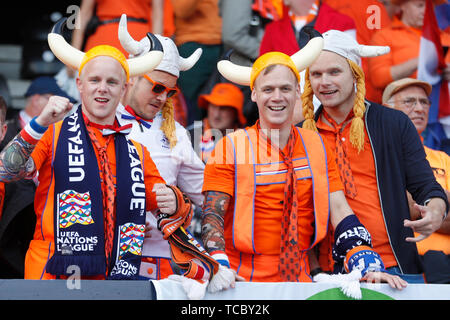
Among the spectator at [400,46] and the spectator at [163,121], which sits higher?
the spectator at [400,46]

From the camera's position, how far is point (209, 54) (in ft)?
20.9

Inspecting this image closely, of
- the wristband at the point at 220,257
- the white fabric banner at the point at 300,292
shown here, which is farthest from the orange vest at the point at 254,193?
the white fabric banner at the point at 300,292

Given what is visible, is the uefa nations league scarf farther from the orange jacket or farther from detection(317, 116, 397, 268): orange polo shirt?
the orange jacket

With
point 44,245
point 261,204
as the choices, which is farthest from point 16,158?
point 261,204

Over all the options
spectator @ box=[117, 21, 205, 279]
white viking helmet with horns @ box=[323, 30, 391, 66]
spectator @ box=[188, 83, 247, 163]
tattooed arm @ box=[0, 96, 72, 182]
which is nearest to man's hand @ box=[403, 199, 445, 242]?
white viking helmet with horns @ box=[323, 30, 391, 66]

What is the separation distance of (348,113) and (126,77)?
1454mm

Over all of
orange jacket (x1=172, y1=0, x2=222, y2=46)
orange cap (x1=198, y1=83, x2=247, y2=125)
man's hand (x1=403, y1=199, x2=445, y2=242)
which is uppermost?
orange jacket (x1=172, y1=0, x2=222, y2=46)

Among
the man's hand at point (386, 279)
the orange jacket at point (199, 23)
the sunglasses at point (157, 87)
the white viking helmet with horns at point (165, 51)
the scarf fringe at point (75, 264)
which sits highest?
the orange jacket at point (199, 23)

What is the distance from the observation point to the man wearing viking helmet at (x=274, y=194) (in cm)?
356

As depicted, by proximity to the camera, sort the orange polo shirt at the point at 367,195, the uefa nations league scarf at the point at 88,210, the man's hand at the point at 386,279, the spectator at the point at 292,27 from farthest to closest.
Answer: the spectator at the point at 292,27 → the orange polo shirt at the point at 367,195 → the uefa nations league scarf at the point at 88,210 → the man's hand at the point at 386,279

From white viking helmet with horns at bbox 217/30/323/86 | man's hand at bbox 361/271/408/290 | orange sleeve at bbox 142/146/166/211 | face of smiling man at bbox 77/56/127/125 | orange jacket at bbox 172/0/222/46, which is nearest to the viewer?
man's hand at bbox 361/271/408/290

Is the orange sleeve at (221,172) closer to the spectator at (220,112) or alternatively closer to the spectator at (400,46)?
the spectator at (220,112)

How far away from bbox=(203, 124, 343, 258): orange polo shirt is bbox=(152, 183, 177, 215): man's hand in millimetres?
319

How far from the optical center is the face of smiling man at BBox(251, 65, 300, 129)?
12.2ft
